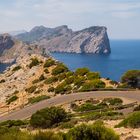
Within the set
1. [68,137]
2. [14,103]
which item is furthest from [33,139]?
[14,103]

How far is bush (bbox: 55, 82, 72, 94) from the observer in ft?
163

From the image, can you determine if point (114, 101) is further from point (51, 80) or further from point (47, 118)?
point (51, 80)

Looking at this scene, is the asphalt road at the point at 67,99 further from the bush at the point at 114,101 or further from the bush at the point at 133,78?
the bush at the point at 133,78

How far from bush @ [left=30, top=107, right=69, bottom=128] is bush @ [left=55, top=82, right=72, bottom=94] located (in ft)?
68.8

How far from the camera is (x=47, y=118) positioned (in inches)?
1053

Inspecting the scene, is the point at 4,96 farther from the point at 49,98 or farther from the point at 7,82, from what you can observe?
the point at 49,98

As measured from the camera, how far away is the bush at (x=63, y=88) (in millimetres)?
49706

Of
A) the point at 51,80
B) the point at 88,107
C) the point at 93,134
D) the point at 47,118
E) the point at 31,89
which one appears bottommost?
the point at 31,89

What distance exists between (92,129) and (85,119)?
9069mm

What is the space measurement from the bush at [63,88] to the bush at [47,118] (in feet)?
68.8

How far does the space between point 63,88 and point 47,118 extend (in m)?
24.0

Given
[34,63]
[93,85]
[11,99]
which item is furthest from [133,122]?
[34,63]

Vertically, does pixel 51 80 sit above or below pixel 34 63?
below

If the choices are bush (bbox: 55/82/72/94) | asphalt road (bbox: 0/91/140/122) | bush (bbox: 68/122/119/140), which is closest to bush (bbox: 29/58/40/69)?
bush (bbox: 55/82/72/94)
